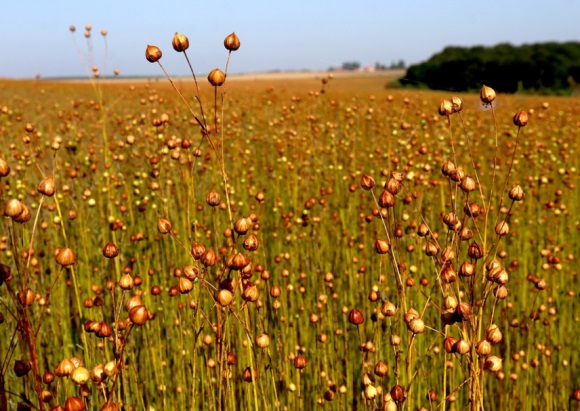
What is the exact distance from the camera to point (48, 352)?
7.59ft

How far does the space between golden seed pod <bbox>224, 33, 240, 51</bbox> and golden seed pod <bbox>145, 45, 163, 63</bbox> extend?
157 millimetres

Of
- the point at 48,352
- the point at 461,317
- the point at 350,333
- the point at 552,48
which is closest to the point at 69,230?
the point at 48,352

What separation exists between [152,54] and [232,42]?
18 centimetres

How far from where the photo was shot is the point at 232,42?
1185 mm

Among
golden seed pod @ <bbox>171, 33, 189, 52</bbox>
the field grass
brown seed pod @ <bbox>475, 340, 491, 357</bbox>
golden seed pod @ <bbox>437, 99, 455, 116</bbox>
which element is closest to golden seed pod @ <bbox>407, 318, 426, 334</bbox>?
the field grass

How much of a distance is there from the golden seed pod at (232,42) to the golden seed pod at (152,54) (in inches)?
6.2

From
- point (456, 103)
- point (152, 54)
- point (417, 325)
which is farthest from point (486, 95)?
point (152, 54)

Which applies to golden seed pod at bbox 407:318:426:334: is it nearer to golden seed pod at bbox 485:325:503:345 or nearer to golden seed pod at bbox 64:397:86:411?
golden seed pod at bbox 485:325:503:345

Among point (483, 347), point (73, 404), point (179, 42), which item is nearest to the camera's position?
point (73, 404)

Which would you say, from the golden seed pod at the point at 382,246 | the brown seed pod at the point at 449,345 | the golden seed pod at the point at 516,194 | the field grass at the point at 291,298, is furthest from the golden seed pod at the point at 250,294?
the golden seed pod at the point at 516,194

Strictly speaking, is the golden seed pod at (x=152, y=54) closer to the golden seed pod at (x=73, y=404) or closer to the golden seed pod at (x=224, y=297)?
the golden seed pod at (x=224, y=297)

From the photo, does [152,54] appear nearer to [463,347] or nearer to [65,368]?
[65,368]

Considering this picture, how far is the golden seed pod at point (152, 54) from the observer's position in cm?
116

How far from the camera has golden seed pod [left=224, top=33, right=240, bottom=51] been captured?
1180 millimetres
